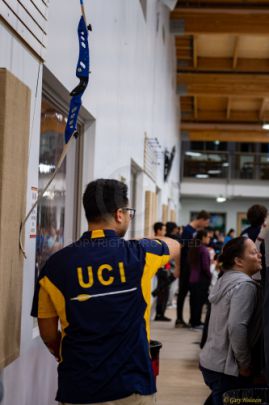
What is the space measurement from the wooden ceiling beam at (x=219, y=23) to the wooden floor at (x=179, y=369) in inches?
240

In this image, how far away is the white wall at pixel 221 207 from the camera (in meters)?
25.1

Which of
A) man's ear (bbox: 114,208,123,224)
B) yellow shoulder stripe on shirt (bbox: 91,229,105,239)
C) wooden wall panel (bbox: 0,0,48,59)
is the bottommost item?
yellow shoulder stripe on shirt (bbox: 91,229,105,239)

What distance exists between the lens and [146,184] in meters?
9.09

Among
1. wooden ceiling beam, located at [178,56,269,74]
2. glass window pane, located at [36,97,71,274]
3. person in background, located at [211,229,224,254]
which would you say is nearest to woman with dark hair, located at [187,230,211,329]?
person in background, located at [211,229,224,254]

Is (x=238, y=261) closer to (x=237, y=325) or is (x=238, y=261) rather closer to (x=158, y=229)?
(x=237, y=325)

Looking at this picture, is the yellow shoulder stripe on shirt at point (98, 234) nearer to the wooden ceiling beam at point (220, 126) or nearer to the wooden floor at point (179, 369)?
the wooden floor at point (179, 369)

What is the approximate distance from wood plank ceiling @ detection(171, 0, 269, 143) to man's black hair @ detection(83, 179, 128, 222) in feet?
34.8

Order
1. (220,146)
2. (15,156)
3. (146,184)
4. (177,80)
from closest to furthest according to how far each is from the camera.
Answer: (15,156) < (146,184) < (177,80) < (220,146)

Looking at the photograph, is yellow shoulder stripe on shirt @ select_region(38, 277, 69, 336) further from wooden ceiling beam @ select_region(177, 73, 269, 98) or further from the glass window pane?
wooden ceiling beam @ select_region(177, 73, 269, 98)

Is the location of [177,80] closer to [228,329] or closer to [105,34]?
[105,34]

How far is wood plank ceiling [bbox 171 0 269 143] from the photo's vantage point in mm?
12328

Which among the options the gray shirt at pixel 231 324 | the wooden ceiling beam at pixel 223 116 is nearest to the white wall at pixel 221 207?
the wooden ceiling beam at pixel 223 116

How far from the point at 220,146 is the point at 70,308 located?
23622mm

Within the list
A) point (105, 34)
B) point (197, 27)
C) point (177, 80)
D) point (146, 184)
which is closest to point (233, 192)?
point (177, 80)
